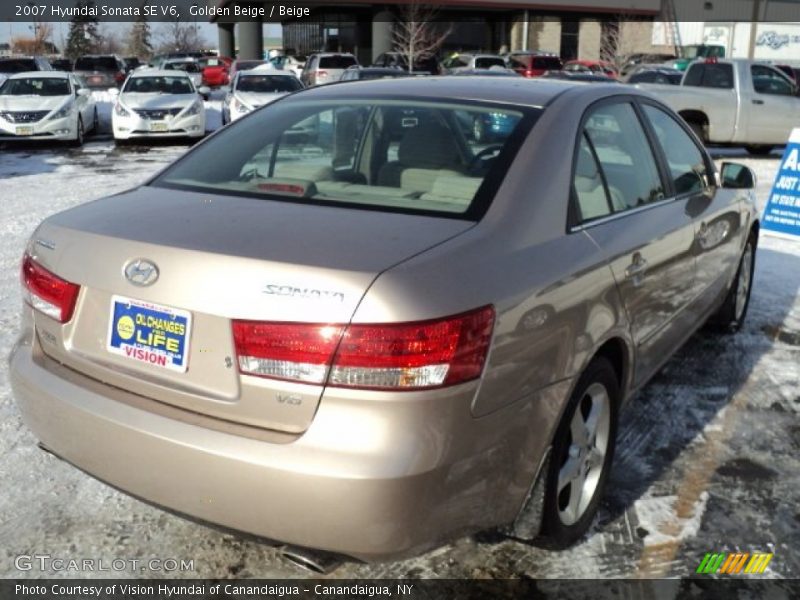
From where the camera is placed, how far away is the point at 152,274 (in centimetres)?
236

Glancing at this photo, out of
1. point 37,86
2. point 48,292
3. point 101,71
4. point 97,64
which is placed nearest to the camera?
point 48,292

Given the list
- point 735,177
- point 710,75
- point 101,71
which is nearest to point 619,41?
point 101,71

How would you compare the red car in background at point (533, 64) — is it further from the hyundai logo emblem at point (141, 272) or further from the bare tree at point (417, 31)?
the hyundai logo emblem at point (141, 272)

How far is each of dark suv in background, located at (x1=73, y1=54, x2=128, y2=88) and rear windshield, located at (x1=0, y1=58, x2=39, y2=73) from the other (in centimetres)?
469

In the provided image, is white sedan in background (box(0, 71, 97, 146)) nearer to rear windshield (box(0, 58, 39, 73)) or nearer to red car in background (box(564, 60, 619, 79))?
rear windshield (box(0, 58, 39, 73))

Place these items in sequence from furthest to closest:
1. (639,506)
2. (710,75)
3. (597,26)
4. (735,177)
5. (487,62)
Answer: (597,26), (487,62), (710,75), (735,177), (639,506)

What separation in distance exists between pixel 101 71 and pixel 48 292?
3123 centimetres

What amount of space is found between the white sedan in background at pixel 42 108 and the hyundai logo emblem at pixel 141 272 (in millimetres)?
14933

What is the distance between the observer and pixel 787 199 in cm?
863

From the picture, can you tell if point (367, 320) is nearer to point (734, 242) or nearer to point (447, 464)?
point (447, 464)

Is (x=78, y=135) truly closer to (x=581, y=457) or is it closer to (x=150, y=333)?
(x=150, y=333)

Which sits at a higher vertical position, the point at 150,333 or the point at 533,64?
the point at 533,64

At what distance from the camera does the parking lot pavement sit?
2.92 meters

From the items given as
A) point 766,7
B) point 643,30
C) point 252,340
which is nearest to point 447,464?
point 252,340
